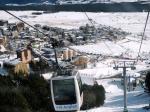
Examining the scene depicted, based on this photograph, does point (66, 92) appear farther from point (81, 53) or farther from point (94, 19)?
point (94, 19)

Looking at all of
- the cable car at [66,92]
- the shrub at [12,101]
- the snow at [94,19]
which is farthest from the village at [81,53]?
the snow at [94,19]

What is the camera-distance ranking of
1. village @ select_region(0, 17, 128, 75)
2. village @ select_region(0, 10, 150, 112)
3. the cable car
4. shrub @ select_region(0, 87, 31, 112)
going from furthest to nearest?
1. village @ select_region(0, 17, 128, 75)
2. village @ select_region(0, 10, 150, 112)
3. shrub @ select_region(0, 87, 31, 112)
4. the cable car

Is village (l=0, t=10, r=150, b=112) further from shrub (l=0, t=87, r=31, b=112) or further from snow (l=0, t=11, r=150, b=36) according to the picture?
snow (l=0, t=11, r=150, b=36)

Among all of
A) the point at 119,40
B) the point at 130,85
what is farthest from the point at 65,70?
the point at 119,40

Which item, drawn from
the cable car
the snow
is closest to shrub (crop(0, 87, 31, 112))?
the cable car

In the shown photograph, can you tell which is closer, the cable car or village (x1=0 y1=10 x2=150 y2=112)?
the cable car

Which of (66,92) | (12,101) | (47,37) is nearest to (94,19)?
(47,37)

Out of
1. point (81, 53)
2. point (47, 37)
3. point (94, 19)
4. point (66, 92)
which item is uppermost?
point (66, 92)

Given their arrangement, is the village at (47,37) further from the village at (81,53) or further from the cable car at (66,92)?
the cable car at (66,92)
